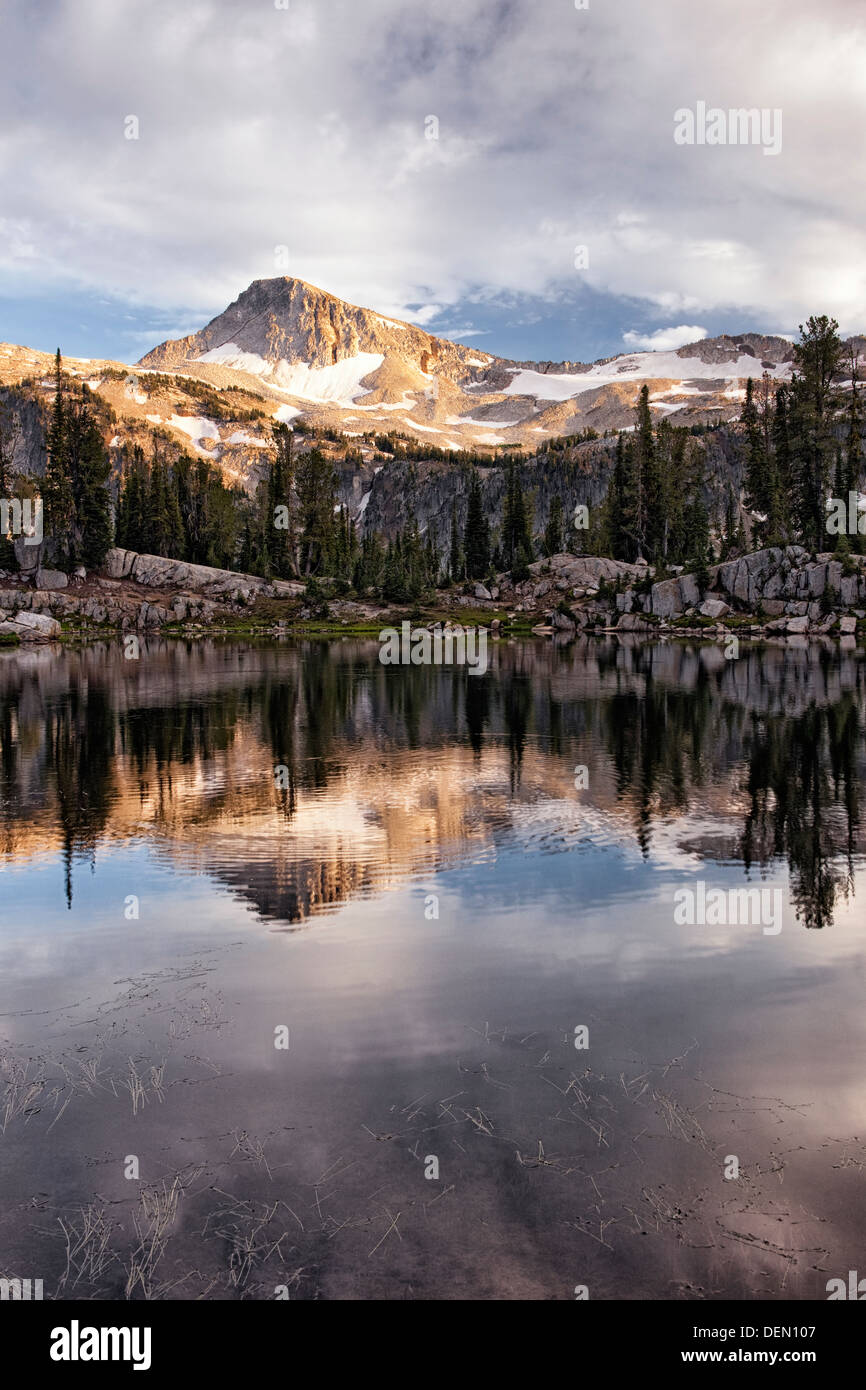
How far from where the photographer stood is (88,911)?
15000 mm

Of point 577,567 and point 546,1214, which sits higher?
point 577,567

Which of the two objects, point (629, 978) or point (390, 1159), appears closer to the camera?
point (390, 1159)

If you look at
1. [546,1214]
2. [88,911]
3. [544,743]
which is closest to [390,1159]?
[546,1214]

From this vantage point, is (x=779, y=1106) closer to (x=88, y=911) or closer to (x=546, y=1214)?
(x=546, y=1214)

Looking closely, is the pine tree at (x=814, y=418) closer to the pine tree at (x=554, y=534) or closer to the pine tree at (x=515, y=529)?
the pine tree at (x=515, y=529)

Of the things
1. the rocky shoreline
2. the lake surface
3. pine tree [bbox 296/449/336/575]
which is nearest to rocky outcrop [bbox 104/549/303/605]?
the rocky shoreline

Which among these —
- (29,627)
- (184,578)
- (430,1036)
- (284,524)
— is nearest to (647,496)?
Result: (284,524)

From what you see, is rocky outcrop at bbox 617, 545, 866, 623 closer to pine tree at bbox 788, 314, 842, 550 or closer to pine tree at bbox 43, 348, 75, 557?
pine tree at bbox 788, 314, 842, 550

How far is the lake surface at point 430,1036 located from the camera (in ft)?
23.0

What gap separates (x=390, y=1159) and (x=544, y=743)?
2466 cm

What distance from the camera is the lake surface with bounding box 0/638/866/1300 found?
23.0 feet

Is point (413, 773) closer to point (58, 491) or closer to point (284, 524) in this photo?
point (58, 491)

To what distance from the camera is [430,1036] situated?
1037 cm

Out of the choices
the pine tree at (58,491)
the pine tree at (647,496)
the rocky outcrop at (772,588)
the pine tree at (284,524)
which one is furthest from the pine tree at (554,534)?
the pine tree at (58,491)
